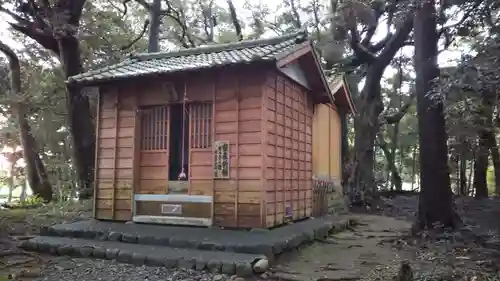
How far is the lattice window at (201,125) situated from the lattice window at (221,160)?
0.28 m

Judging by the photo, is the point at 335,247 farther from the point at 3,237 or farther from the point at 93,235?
the point at 3,237

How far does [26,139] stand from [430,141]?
13084mm

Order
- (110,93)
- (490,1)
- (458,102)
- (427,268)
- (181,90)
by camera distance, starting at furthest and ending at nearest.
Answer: (110,93) → (181,90) → (458,102) → (427,268) → (490,1)

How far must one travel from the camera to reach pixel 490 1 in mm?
5172

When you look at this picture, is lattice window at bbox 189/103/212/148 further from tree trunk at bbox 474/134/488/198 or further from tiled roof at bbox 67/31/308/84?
tree trunk at bbox 474/134/488/198

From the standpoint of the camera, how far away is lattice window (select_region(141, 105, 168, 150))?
342 inches

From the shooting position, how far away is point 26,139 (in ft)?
48.3

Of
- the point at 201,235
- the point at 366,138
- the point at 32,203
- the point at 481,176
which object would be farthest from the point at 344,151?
the point at 32,203

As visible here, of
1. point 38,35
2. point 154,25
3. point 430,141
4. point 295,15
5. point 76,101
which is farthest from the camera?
point 295,15

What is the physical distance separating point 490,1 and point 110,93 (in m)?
7.24

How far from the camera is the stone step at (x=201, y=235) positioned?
6452 millimetres

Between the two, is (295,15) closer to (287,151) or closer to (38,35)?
(38,35)

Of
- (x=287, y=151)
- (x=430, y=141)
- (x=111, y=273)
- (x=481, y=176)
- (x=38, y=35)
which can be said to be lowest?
(x=111, y=273)

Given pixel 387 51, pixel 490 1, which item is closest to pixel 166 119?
pixel 490 1
